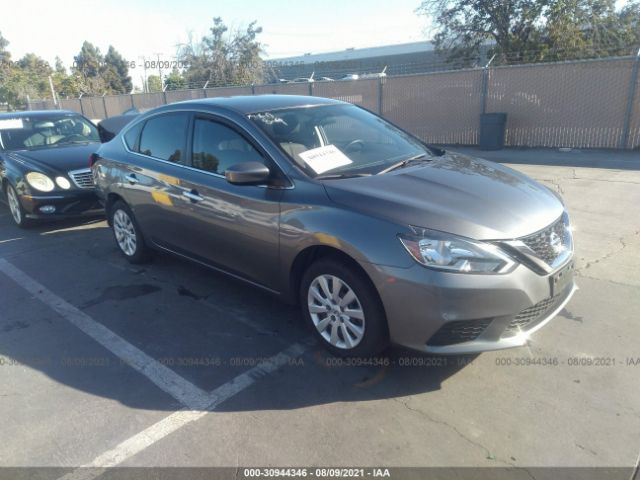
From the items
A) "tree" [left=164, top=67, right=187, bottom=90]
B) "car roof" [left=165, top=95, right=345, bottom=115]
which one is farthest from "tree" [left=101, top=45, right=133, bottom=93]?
"car roof" [left=165, top=95, right=345, bottom=115]

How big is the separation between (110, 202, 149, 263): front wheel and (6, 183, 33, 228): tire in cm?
215

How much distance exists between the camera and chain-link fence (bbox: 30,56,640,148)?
11.3m

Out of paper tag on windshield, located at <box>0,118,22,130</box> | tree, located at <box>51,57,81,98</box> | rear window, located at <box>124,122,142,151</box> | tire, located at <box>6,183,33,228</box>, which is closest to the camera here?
rear window, located at <box>124,122,142,151</box>

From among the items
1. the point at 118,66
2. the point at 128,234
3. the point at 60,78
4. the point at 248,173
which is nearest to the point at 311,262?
the point at 248,173

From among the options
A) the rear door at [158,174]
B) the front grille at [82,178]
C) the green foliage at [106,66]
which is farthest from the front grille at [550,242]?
the green foliage at [106,66]

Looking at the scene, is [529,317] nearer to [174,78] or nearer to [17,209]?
[17,209]

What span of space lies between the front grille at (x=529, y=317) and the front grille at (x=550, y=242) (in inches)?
10.3

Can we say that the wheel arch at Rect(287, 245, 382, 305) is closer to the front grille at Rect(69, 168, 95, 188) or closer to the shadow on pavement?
the shadow on pavement

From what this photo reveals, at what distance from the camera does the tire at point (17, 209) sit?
6918 millimetres

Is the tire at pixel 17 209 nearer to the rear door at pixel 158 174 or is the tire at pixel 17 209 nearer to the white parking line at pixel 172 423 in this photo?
the rear door at pixel 158 174

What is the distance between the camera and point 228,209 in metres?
3.87

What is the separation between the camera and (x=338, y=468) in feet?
8.17

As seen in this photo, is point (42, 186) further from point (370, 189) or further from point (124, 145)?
point (370, 189)

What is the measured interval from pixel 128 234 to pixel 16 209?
2.84 m
